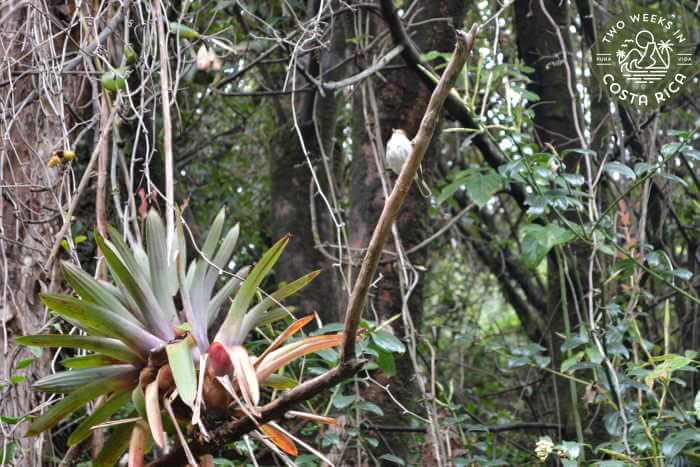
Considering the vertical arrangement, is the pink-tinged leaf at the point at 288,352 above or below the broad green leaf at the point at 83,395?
above

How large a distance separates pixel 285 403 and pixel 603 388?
145cm

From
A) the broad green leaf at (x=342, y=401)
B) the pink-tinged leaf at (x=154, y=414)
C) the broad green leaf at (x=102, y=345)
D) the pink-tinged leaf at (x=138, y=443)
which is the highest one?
the broad green leaf at (x=102, y=345)

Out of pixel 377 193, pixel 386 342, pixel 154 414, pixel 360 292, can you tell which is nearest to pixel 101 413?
pixel 154 414

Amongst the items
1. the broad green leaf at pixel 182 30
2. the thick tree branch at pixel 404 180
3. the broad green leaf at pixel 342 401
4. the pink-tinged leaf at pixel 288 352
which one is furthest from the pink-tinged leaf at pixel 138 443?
the broad green leaf at pixel 182 30

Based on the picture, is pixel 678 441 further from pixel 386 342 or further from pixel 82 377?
pixel 82 377

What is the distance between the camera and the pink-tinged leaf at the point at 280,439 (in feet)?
4.94

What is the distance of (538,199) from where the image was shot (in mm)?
2283

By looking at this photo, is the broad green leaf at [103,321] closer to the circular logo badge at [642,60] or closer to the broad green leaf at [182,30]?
the broad green leaf at [182,30]

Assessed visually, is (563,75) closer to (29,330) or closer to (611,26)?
(611,26)

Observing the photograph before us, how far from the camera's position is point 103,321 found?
1.41 m

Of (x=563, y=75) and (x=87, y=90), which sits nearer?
(x=87, y=90)

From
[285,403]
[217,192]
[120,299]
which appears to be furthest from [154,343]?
[217,192]

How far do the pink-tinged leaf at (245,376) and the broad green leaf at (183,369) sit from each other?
2.7 inches

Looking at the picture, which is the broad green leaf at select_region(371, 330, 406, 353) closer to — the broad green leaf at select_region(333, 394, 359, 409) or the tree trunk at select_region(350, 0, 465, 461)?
the broad green leaf at select_region(333, 394, 359, 409)
